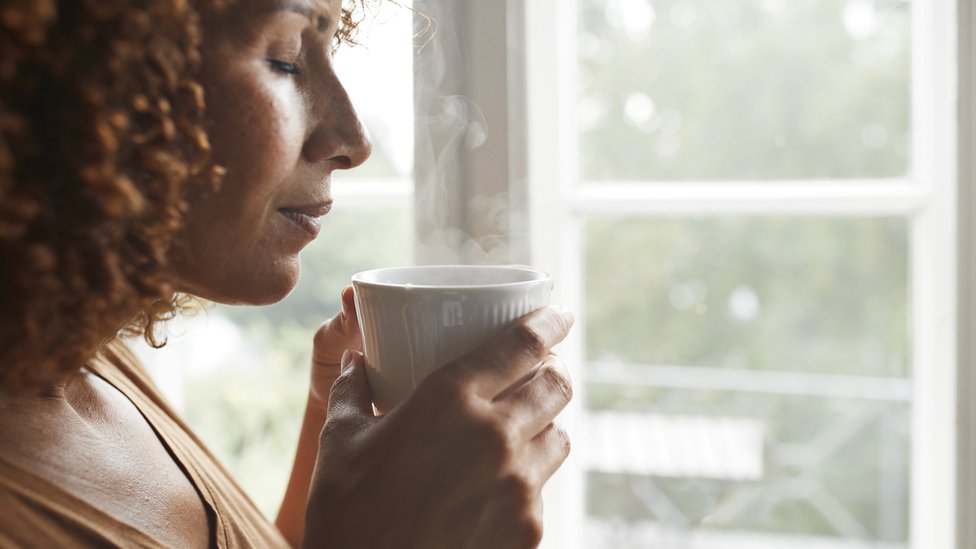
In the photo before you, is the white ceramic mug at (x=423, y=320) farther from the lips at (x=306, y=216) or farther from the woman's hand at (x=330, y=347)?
the woman's hand at (x=330, y=347)

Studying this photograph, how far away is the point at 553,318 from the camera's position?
0.67 meters

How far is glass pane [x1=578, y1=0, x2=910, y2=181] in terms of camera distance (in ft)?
4.58

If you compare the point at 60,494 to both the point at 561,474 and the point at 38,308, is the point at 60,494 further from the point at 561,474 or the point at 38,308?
the point at 561,474

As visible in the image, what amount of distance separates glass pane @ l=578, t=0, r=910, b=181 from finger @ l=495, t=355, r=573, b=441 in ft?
2.92

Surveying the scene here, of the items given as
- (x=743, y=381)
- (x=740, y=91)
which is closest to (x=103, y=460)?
(x=740, y=91)

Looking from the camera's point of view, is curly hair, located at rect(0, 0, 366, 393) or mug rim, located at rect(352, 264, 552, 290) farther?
mug rim, located at rect(352, 264, 552, 290)

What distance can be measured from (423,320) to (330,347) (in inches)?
11.6

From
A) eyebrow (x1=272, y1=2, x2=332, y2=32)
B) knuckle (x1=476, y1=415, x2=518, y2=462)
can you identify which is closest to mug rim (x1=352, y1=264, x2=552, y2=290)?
knuckle (x1=476, y1=415, x2=518, y2=462)

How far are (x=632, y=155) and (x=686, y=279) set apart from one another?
0.99 feet

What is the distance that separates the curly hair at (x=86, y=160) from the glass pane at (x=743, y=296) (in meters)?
1.09

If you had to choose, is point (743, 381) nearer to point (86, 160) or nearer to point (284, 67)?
point (284, 67)

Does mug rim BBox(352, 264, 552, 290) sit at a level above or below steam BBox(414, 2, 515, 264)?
below

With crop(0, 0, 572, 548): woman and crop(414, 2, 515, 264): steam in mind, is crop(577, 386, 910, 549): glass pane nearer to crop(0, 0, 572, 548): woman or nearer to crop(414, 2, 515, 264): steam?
crop(414, 2, 515, 264): steam

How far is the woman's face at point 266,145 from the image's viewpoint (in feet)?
2.11
